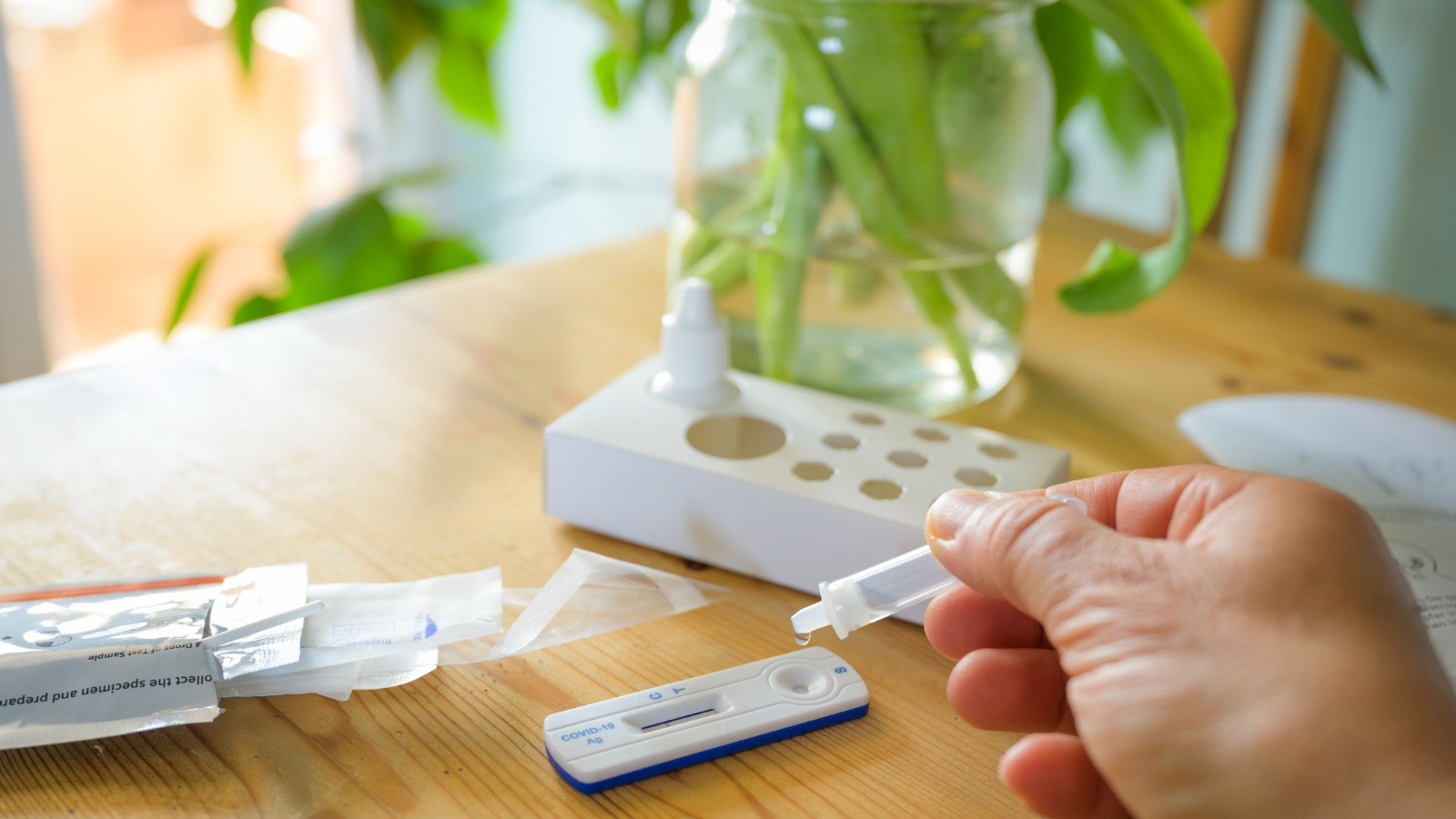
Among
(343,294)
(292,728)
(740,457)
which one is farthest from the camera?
(343,294)

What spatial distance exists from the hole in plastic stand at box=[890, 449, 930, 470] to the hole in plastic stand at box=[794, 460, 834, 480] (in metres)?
0.03

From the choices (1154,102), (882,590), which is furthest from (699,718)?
(1154,102)

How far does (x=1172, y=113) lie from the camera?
512mm

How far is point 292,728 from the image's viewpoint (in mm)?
366

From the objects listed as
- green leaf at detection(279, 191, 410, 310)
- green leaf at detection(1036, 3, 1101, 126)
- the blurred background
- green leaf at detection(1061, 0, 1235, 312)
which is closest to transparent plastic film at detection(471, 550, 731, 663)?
green leaf at detection(1061, 0, 1235, 312)

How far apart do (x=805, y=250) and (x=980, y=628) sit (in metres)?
0.24

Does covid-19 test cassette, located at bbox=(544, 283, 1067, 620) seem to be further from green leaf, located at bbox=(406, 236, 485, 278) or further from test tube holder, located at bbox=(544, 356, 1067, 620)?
green leaf, located at bbox=(406, 236, 485, 278)

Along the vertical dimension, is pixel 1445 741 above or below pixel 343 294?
above

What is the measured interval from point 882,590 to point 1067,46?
390mm

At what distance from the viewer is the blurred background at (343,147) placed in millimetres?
1236

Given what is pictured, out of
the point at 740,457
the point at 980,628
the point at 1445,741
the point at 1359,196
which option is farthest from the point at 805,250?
the point at 1359,196

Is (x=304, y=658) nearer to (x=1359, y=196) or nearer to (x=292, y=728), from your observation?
(x=292, y=728)

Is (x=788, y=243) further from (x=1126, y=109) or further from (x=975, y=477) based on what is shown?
(x=1126, y=109)

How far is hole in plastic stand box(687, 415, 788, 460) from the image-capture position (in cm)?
48
